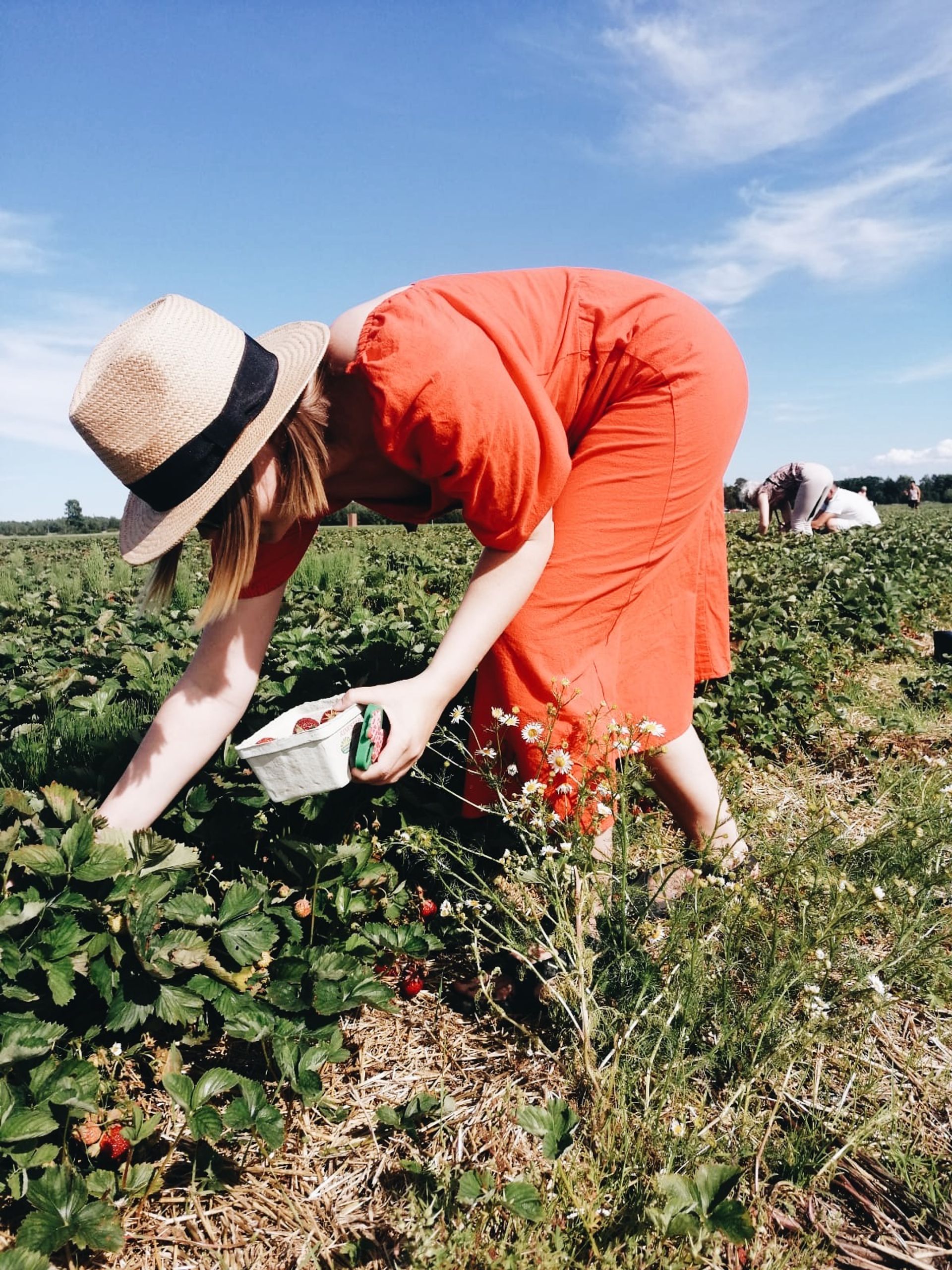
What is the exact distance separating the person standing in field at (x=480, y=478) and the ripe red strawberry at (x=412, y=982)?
46 centimetres

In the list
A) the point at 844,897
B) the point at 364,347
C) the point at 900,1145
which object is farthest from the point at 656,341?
the point at 900,1145

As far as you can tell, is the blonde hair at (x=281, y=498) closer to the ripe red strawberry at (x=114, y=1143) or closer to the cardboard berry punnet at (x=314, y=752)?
the cardboard berry punnet at (x=314, y=752)

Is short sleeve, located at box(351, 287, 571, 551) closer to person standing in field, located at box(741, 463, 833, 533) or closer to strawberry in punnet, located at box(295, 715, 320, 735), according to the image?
strawberry in punnet, located at box(295, 715, 320, 735)

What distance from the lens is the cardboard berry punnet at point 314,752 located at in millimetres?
1455

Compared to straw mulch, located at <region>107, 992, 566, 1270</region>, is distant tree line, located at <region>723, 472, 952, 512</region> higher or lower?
higher

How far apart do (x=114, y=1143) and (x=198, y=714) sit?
903 millimetres

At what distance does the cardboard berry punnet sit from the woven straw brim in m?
0.44

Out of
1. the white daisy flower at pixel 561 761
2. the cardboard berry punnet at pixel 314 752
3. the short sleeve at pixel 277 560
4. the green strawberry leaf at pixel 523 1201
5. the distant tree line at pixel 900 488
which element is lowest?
the green strawberry leaf at pixel 523 1201

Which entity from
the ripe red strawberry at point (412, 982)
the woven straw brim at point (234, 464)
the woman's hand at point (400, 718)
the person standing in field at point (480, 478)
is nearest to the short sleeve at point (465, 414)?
the person standing in field at point (480, 478)

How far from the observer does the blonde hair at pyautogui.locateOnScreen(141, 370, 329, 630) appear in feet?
5.64

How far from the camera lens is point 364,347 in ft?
5.24

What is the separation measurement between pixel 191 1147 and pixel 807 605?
4670mm

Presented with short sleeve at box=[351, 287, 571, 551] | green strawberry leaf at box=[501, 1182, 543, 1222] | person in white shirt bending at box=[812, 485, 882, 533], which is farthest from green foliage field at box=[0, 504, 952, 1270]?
person in white shirt bending at box=[812, 485, 882, 533]

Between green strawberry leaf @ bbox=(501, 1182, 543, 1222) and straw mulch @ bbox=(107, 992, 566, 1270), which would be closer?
green strawberry leaf @ bbox=(501, 1182, 543, 1222)
